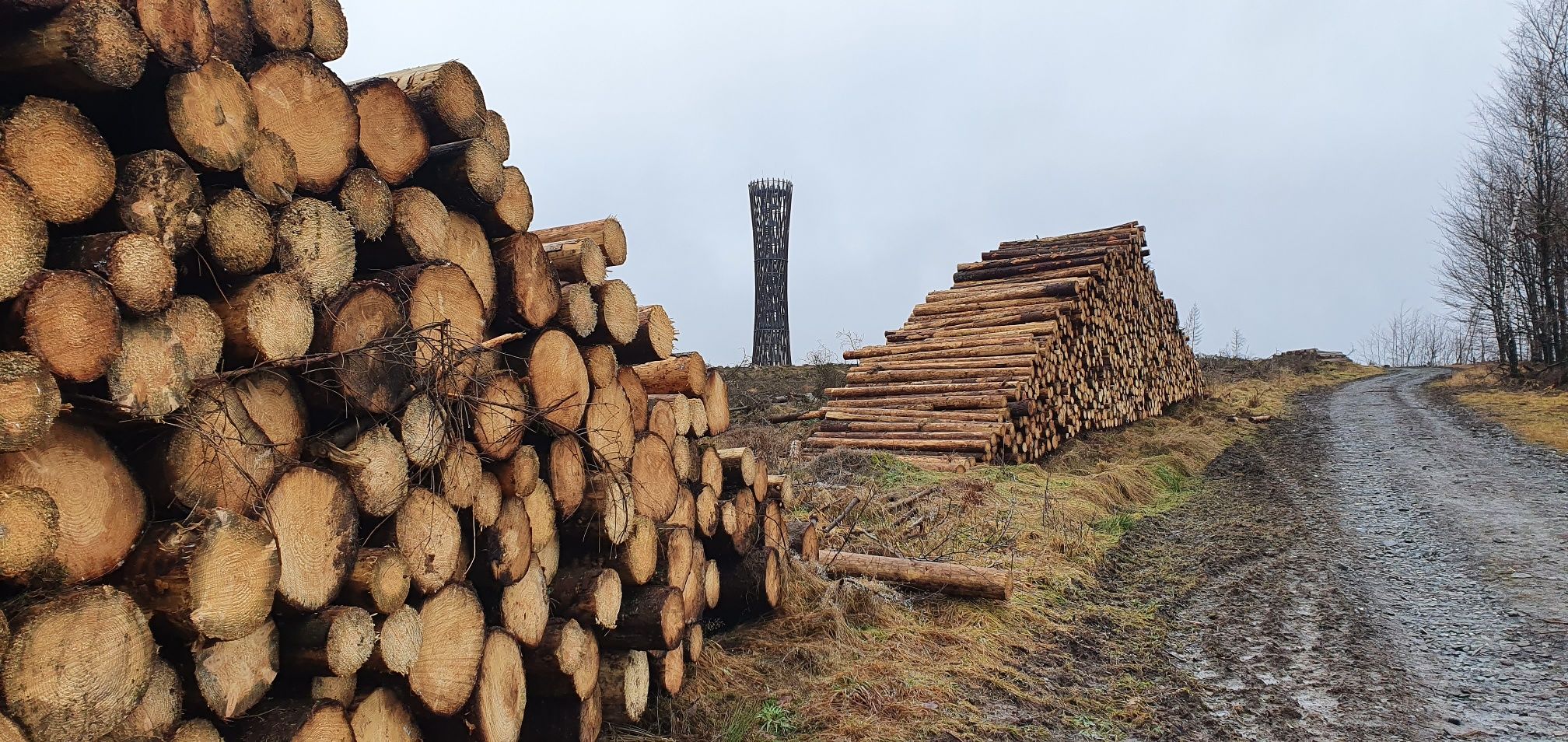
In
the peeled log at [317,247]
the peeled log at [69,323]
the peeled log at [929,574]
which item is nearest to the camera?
the peeled log at [69,323]

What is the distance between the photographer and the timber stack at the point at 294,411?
193cm

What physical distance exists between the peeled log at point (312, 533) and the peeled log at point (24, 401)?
62cm

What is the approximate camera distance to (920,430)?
11.0 m

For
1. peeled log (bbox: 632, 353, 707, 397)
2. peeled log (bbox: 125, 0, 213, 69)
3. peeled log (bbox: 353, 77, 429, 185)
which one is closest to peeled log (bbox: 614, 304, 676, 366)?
peeled log (bbox: 632, 353, 707, 397)

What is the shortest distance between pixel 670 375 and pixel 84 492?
2.74 m

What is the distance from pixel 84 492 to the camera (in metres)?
2.00

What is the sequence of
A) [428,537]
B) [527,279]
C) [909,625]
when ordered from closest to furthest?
1. [428,537]
2. [527,279]
3. [909,625]

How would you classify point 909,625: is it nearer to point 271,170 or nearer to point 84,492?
point 271,170

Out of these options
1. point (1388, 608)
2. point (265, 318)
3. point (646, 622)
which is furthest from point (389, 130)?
point (1388, 608)

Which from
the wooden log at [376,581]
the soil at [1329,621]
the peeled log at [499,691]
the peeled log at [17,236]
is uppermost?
the peeled log at [17,236]

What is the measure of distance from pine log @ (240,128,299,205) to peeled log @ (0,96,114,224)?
415mm

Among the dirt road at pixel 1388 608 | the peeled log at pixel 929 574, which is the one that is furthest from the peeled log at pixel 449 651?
the dirt road at pixel 1388 608

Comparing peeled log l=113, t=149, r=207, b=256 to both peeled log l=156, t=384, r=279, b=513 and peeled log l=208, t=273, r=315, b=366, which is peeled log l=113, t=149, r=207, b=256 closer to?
peeled log l=208, t=273, r=315, b=366

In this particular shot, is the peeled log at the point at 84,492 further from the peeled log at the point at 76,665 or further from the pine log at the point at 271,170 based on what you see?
the pine log at the point at 271,170
